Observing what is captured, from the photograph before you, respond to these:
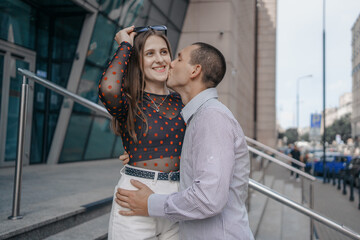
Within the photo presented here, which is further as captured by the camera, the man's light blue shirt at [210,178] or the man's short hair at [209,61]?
the man's short hair at [209,61]

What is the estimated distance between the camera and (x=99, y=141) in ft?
35.5

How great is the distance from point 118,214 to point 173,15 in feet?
41.9

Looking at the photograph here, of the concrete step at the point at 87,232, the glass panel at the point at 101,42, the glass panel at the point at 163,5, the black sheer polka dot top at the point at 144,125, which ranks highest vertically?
the glass panel at the point at 163,5

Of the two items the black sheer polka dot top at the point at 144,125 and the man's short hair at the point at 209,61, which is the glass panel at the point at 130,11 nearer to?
the black sheer polka dot top at the point at 144,125

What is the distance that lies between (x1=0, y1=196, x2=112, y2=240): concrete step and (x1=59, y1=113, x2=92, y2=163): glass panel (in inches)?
214

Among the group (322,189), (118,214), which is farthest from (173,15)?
(118,214)

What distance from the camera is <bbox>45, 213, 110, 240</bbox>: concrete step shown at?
300 cm

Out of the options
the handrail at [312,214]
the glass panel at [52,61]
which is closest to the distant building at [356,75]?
the glass panel at [52,61]

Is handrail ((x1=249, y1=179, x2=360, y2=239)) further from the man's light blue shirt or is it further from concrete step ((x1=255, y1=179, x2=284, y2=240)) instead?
concrete step ((x1=255, y1=179, x2=284, y2=240))

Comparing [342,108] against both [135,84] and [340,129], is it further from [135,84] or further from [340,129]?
[135,84]

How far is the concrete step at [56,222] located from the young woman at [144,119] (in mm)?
1359

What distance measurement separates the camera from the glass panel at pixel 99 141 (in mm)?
10298

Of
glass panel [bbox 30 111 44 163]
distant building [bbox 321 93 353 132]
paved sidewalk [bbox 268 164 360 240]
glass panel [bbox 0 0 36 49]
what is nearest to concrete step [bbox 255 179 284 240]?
paved sidewalk [bbox 268 164 360 240]

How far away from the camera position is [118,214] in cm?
168
